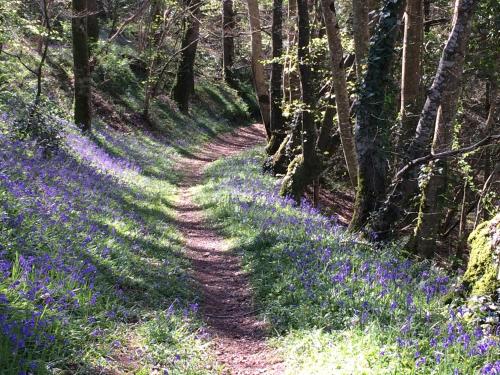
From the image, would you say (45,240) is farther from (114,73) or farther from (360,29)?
(114,73)

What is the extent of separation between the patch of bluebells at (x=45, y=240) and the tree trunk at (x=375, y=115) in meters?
4.47

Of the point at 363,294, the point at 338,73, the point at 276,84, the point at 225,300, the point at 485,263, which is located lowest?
the point at 225,300

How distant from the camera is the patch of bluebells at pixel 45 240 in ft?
13.6

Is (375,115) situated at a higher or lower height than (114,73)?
lower

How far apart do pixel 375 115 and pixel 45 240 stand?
21.0ft

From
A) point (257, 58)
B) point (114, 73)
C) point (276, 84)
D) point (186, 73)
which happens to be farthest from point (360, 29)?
point (186, 73)

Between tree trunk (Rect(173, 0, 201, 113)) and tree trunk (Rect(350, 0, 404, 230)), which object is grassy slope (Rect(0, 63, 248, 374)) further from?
tree trunk (Rect(173, 0, 201, 113))

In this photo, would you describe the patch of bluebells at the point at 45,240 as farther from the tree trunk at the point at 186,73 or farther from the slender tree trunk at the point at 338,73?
the tree trunk at the point at 186,73

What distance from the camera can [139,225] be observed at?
9742mm

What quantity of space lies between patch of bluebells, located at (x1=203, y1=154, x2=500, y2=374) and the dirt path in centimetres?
38

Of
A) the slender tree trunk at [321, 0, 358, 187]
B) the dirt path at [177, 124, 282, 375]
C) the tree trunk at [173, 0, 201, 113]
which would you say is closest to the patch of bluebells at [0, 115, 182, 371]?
the dirt path at [177, 124, 282, 375]

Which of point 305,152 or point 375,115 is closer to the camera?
point 375,115

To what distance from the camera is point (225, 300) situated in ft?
25.0

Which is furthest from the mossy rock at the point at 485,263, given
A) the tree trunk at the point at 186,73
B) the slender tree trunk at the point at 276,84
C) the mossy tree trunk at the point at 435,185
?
the tree trunk at the point at 186,73
